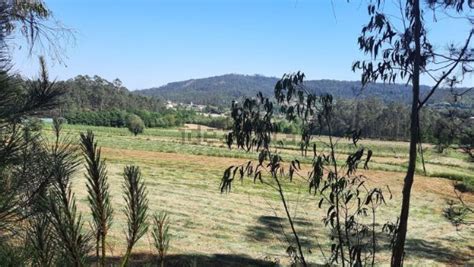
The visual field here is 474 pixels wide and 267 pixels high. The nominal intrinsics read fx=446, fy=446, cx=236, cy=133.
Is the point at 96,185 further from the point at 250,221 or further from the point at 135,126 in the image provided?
the point at 135,126

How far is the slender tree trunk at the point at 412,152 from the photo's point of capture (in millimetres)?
4395

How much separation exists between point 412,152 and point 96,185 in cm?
393

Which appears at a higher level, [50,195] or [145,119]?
[50,195]

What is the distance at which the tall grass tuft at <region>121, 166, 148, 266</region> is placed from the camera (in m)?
1.20

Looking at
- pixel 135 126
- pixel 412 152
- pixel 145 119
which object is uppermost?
pixel 412 152

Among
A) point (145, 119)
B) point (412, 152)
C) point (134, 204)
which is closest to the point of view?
point (134, 204)

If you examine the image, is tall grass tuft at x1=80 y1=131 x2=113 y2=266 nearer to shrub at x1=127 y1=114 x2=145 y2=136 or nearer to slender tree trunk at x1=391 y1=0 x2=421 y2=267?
slender tree trunk at x1=391 y1=0 x2=421 y2=267

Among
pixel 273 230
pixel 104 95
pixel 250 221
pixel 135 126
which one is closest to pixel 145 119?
pixel 104 95

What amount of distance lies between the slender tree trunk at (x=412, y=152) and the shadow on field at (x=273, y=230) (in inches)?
325

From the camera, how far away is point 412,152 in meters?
4.45

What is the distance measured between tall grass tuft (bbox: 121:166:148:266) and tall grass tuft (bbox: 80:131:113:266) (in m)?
0.06

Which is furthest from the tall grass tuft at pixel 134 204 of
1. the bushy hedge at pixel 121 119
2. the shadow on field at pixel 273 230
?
the bushy hedge at pixel 121 119

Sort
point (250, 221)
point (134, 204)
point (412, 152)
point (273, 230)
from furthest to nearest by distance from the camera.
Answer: point (250, 221)
point (273, 230)
point (412, 152)
point (134, 204)

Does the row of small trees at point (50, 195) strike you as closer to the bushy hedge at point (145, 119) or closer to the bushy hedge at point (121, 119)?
the bushy hedge at point (121, 119)
